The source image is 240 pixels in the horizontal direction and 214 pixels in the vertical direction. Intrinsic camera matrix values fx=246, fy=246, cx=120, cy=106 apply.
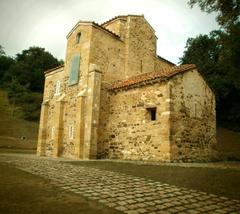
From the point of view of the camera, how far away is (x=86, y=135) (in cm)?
1717

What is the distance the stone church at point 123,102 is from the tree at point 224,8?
14.1 feet

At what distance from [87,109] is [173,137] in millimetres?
6674

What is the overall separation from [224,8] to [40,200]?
422 inches

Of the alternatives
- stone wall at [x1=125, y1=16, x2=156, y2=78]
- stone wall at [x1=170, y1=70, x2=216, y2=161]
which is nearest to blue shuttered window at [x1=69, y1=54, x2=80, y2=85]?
stone wall at [x1=125, y1=16, x2=156, y2=78]

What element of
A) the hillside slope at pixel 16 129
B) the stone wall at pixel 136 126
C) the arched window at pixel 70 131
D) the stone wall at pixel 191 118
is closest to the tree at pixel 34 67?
the hillside slope at pixel 16 129

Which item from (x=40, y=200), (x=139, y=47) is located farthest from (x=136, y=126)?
(x=40, y=200)

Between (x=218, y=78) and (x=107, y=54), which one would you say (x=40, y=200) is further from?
(x=218, y=78)

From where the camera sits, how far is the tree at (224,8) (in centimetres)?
1082

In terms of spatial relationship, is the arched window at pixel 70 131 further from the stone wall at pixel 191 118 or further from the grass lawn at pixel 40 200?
the grass lawn at pixel 40 200

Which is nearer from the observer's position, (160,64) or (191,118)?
(191,118)

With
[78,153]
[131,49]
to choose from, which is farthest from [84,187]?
[131,49]

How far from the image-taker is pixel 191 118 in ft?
51.6

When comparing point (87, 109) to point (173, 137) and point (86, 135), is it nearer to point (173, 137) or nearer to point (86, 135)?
point (86, 135)

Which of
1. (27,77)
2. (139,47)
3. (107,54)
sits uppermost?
(27,77)
